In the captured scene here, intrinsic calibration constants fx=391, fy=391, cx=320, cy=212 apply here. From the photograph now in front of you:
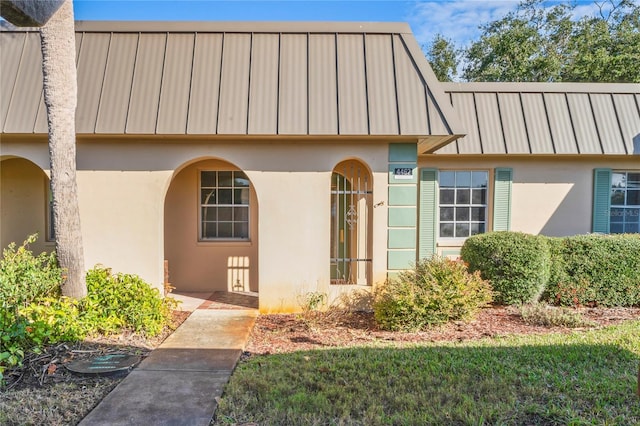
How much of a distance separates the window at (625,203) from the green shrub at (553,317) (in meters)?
4.25

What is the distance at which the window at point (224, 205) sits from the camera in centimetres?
843

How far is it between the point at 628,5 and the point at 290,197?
59.0ft

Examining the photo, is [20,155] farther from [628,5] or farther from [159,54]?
[628,5]

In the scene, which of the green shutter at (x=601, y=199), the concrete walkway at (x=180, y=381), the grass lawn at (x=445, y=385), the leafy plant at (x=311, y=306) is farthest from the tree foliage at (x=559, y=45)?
the concrete walkway at (x=180, y=381)

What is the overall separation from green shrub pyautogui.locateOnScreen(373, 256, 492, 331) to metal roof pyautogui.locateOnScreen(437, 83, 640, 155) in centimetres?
342

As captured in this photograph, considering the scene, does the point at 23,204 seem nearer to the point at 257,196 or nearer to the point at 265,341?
the point at 257,196

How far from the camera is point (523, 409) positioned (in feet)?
11.1

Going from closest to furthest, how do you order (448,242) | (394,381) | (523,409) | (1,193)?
(523,409)
(394,381)
(1,193)
(448,242)

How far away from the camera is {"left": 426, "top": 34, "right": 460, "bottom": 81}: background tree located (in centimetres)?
2006

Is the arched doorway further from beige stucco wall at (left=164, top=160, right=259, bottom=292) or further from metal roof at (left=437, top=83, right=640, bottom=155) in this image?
metal roof at (left=437, top=83, right=640, bottom=155)

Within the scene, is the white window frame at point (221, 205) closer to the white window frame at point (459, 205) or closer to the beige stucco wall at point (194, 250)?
the beige stucco wall at point (194, 250)

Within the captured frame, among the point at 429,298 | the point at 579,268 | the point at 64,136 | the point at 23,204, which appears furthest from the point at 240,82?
the point at 579,268

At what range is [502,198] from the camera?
29.2 feet

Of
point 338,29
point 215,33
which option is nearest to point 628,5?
point 338,29
